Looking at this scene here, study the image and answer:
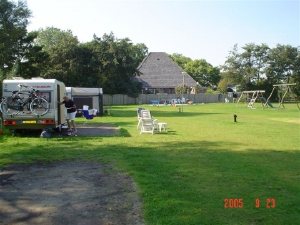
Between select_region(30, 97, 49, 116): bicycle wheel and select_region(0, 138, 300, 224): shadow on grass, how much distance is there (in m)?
2.28

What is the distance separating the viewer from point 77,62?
62.3 metres

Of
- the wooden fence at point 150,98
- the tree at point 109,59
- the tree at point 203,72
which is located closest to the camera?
the tree at point 109,59

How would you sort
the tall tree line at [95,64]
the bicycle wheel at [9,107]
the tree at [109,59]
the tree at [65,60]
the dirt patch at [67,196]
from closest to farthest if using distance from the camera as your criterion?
the dirt patch at [67,196] → the bicycle wheel at [9,107] → the tree at [65,60] → the tall tree line at [95,64] → the tree at [109,59]

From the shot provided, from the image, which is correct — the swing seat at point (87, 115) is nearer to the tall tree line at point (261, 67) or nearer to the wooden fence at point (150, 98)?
the wooden fence at point (150, 98)

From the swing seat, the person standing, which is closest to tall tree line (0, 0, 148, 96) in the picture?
the swing seat

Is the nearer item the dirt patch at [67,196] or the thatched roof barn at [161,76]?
the dirt patch at [67,196]

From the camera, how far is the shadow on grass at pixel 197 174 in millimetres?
6266

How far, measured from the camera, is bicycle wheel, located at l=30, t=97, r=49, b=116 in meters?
17.2

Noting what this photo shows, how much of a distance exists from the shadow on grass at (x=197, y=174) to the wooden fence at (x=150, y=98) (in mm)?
50683

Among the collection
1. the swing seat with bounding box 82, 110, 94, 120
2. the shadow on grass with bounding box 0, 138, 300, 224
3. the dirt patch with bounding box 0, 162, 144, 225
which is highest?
the swing seat with bounding box 82, 110, 94, 120

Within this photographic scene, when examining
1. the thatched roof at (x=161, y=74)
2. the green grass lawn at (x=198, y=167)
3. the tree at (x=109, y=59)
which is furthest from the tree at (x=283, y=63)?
the green grass lawn at (x=198, y=167)

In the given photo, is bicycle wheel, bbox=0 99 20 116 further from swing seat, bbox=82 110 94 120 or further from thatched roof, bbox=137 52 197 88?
thatched roof, bbox=137 52 197 88

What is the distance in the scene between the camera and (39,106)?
17.3 metres

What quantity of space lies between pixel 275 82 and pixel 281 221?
8704 cm
